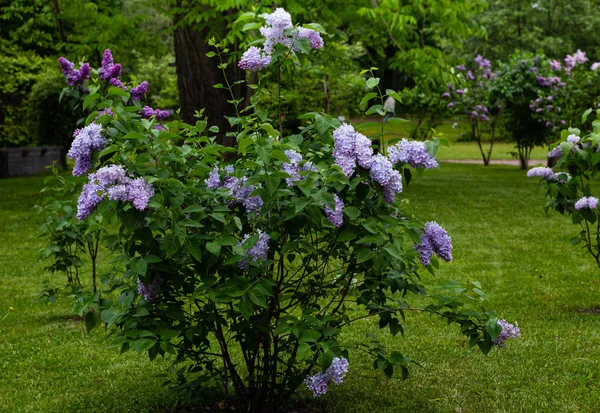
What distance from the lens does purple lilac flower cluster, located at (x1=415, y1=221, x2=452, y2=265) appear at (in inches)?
141

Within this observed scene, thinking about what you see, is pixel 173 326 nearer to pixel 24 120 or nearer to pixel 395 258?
pixel 395 258

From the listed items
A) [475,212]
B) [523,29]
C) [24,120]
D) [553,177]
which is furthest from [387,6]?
[523,29]

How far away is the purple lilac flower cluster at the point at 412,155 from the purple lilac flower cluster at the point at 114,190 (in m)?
0.99

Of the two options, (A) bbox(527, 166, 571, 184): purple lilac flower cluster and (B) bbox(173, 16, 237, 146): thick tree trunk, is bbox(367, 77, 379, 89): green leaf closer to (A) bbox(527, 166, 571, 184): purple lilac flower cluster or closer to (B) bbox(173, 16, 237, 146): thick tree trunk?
(A) bbox(527, 166, 571, 184): purple lilac flower cluster

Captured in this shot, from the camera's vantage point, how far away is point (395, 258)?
3514 millimetres

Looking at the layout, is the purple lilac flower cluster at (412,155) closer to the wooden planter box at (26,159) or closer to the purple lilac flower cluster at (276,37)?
the purple lilac flower cluster at (276,37)

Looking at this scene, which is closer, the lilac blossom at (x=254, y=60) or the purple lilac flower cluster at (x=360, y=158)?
the purple lilac flower cluster at (x=360, y=158)

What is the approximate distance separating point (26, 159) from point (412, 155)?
1720 centimetres

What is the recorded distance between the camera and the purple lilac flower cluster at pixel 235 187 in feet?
11.0

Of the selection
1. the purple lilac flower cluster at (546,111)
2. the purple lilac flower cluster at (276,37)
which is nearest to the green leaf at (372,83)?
the purple lilac flower cluster at (276,37)

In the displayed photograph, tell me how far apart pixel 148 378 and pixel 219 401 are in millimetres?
692

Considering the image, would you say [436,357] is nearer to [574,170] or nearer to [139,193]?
[574,170]

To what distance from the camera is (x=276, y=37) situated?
A: 3.46 meters

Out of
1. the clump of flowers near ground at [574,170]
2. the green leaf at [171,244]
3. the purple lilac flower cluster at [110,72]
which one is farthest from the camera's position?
the clump of flowers near ground at [574,170]
